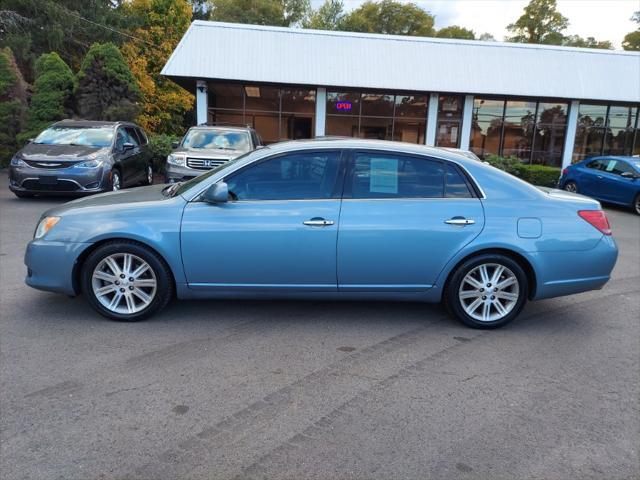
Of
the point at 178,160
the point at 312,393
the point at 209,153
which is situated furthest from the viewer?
the point at 209,153

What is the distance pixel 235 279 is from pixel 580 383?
2773 mm

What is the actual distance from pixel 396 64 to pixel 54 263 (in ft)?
60.3

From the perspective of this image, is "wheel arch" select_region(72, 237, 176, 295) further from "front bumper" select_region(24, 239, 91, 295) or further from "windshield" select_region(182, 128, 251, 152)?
"windshield" select_region(182, 128, 251, 152)

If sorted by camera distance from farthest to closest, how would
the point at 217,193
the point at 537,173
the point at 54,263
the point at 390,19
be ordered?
the point at 390,19 < the point at 537,173 < the point at 54,263 < the point at 217,193

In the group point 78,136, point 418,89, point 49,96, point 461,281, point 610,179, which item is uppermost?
point 418,89

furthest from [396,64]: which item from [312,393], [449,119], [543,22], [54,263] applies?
[543,22]

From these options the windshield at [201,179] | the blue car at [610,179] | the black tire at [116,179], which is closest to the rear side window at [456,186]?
the windshield at [201,179]

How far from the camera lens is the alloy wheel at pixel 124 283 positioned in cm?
452

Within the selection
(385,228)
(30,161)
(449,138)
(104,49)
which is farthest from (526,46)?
(385,228)

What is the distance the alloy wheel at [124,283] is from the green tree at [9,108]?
1508cm

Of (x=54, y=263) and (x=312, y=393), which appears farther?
(x=54, y=263)

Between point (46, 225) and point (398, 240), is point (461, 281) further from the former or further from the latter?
point (46, 225)

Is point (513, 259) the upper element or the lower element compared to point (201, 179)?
lower

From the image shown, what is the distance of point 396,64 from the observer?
20.6 meters
